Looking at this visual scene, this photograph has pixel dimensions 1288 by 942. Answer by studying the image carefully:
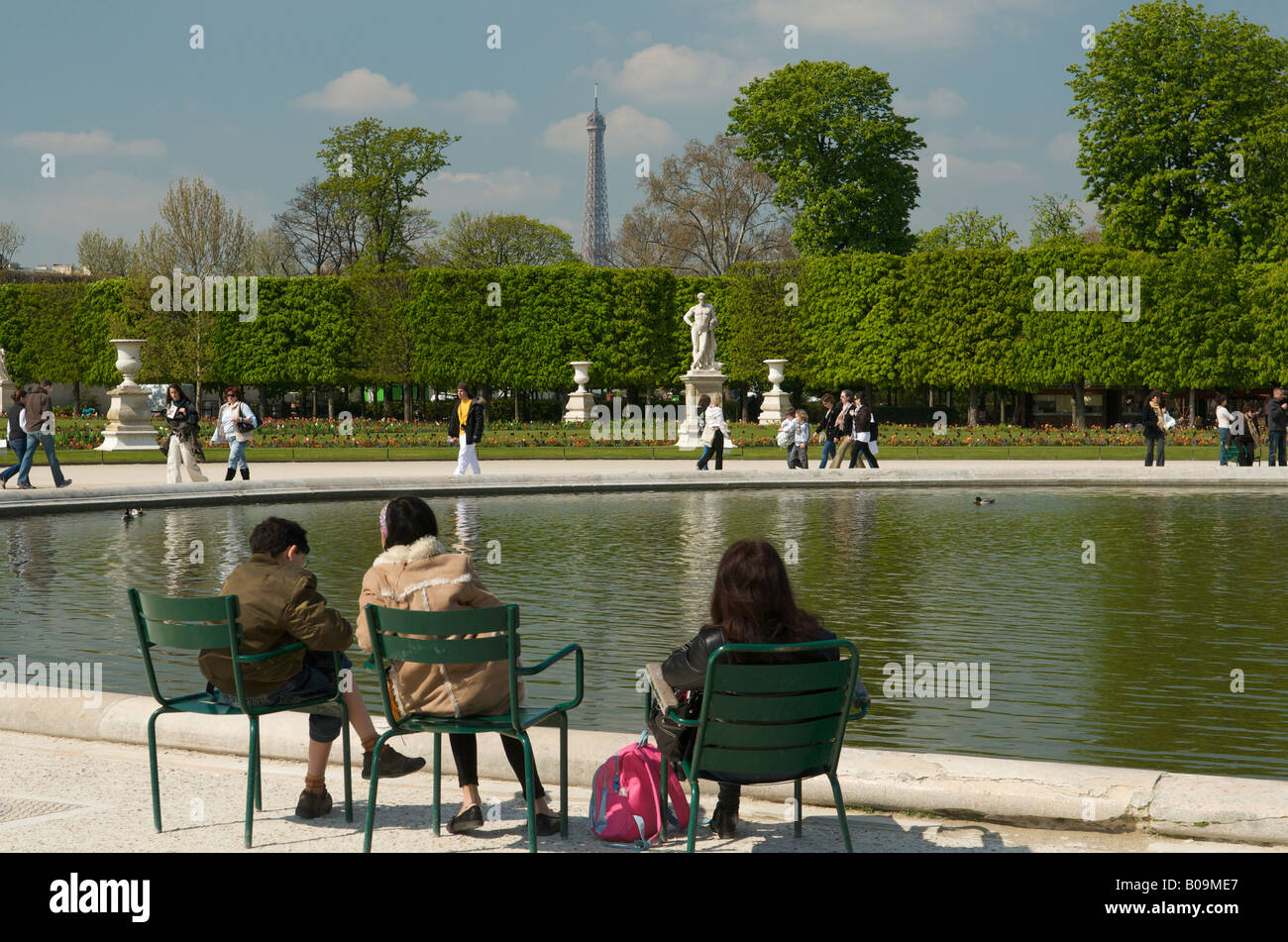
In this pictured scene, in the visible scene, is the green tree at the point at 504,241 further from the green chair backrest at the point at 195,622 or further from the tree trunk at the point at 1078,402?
the green chair backrest at the point at 195,622

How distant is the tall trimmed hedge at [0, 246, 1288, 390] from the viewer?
4706 centimetres

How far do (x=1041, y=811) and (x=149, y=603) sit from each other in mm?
3377

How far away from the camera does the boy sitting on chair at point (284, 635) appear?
16.9ft

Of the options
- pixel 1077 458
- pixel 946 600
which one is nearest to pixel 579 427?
pixel 1077 458

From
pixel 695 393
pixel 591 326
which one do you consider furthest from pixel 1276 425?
pixel 591 326

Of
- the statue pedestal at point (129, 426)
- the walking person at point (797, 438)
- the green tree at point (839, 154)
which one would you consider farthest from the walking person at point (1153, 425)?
the green tree at point (839, 154)

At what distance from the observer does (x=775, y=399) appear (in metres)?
48.1

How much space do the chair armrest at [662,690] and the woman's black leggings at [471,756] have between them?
22.4 inches

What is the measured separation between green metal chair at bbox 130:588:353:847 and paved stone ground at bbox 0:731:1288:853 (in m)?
0.12

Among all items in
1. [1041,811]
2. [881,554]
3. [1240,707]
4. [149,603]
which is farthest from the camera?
[881,554]

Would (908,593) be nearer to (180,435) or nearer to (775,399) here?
(180,435)

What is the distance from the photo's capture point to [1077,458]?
29.7m

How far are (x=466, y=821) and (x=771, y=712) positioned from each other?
125cm
